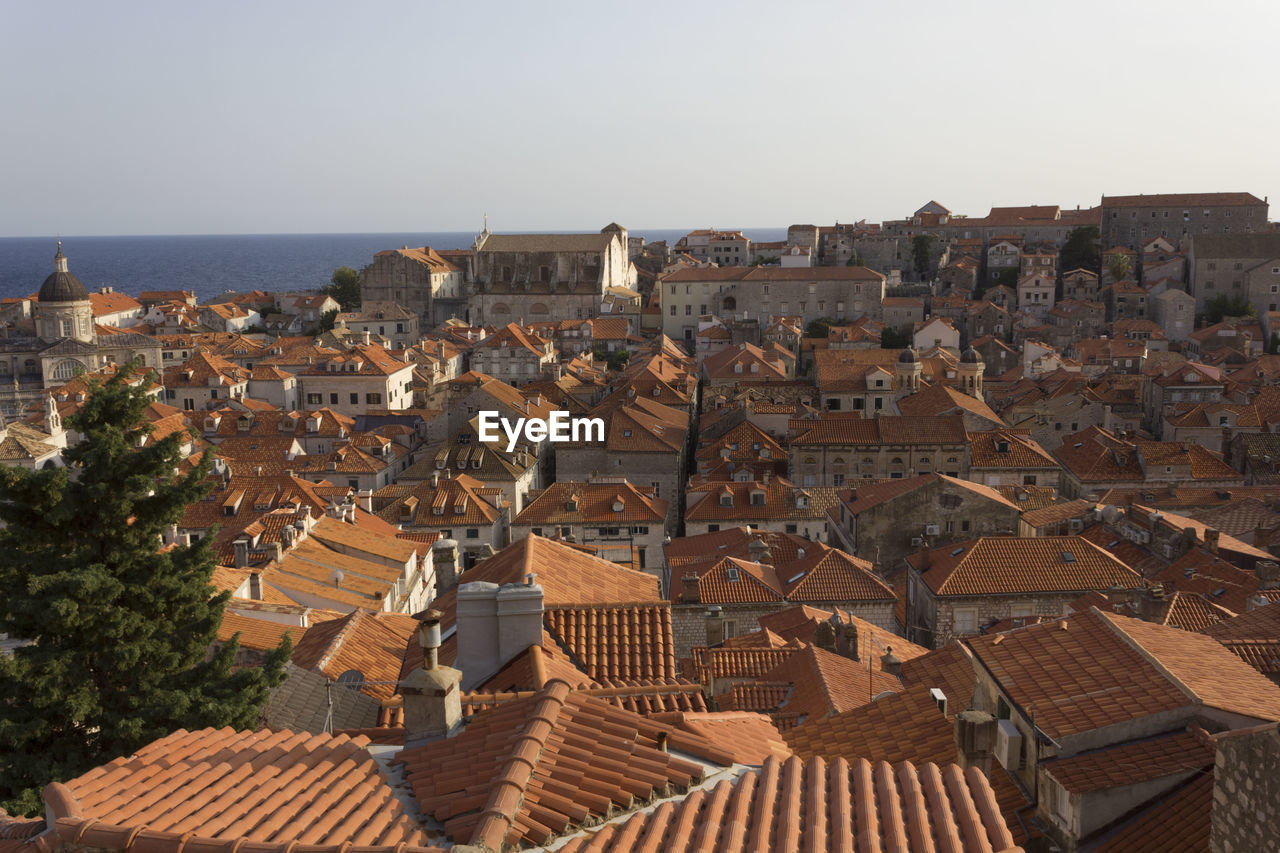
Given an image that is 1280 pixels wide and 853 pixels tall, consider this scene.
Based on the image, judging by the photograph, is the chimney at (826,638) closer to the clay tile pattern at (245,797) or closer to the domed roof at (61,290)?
the clay tile pattern at (245,797)

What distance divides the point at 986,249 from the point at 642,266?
41918 mm

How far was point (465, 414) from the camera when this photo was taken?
54.0 metres

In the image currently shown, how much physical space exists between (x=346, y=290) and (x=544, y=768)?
116 m

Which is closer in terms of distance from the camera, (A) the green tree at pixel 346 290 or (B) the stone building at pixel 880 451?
(B) the stone building at pixel 880 451

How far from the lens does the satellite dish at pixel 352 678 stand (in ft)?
49.0

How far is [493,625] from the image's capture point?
35.8ft

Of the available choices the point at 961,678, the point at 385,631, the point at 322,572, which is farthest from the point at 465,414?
the point at 961,678

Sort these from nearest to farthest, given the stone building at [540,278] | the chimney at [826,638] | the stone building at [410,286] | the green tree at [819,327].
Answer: the chimney at [826,638] → the green tree at [819,327] → the stone building at [410,286] → the stone building at [540,278]

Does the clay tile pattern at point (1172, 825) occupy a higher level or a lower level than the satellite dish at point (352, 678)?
higher

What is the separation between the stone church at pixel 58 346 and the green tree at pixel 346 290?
30979 mm

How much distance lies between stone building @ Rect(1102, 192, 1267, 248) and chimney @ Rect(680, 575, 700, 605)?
335 ft

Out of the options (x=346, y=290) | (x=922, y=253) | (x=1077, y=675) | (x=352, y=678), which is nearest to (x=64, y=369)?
(x=346, y=290)

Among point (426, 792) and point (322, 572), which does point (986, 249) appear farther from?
point (426, 792)

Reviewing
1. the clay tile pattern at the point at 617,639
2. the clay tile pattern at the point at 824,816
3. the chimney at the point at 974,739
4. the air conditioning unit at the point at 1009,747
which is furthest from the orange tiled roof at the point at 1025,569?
the clay tile pattern at the point at 824,816
